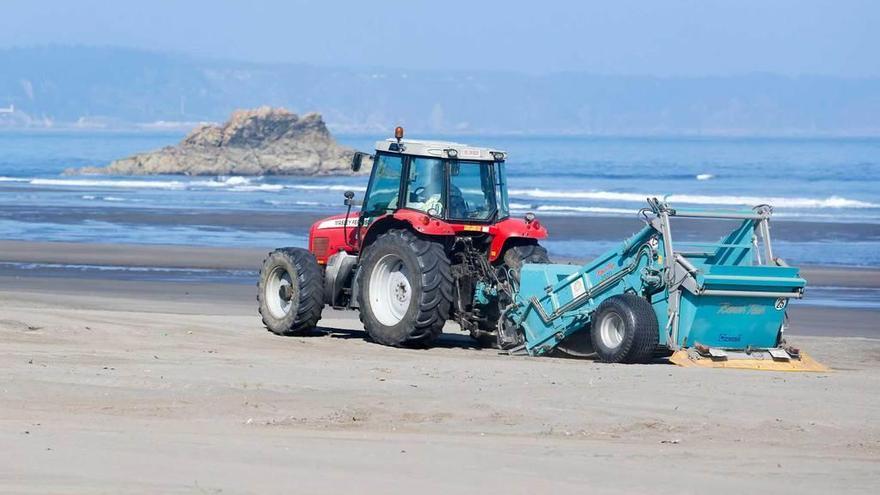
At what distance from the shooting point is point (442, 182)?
1377 centimetres

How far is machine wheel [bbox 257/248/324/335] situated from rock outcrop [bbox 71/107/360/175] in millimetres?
60138

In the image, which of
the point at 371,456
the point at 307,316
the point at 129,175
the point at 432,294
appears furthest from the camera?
the point at 129,175

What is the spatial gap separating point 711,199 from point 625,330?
143 feet

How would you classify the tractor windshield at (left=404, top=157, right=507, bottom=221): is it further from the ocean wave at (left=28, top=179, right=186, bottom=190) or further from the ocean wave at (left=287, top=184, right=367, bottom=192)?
the ocean wave at (left=28, top=179, right=186, bottom=190)

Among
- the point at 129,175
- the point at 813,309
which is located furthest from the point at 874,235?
the point at 129,175

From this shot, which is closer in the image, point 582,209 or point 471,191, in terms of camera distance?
point 471,191

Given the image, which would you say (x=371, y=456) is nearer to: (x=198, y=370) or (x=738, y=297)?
(x=198, y=370)

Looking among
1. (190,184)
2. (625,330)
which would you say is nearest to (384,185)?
(625,330)

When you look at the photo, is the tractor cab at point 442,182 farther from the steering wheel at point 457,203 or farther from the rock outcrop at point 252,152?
the rock outcrop at point 252,152

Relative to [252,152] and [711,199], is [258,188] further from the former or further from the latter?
[711,199]

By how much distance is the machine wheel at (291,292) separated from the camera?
14.4 meters

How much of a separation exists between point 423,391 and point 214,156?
67380 mm

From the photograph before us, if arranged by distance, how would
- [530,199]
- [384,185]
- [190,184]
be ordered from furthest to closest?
[190,184]
[530,199]
[384,185]

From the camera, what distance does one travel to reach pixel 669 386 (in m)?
10.8
